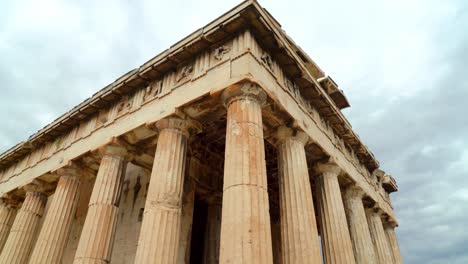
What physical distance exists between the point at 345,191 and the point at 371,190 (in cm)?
341

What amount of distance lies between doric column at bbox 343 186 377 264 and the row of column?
0.15 ft

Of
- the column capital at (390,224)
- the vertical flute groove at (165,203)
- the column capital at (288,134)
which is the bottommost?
the vertical flute groove at (165,203)

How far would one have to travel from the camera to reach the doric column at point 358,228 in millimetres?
14766

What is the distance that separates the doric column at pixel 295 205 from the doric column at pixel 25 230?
1293 centimetres

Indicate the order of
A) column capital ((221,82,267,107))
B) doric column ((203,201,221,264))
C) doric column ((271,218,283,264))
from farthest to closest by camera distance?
doric column ((271,218,283,264))
doric column ((203,201,221,264))
column capital ((221,82,267,107))

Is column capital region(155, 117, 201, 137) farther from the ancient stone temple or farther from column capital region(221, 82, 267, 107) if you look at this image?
column capital region(221, 82, 267, 107)

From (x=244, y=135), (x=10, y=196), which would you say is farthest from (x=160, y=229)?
(x=10, y=196)

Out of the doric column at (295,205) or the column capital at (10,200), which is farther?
the column capital at (10,200)

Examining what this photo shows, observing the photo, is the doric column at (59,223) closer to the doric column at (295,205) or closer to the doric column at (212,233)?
the doric column at (212,233)

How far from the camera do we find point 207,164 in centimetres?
1778

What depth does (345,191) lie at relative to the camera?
1634cm

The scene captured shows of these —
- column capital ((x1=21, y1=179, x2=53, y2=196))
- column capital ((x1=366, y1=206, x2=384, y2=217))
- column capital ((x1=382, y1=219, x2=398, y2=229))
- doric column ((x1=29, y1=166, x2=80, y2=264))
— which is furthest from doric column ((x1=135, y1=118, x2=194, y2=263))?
column capital ((x1=382, y1=219, x2=398, y2=229))

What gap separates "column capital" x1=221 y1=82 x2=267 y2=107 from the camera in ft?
33.2

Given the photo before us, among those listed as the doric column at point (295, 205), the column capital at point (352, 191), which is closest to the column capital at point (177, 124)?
the doric column at point (295, 205)
